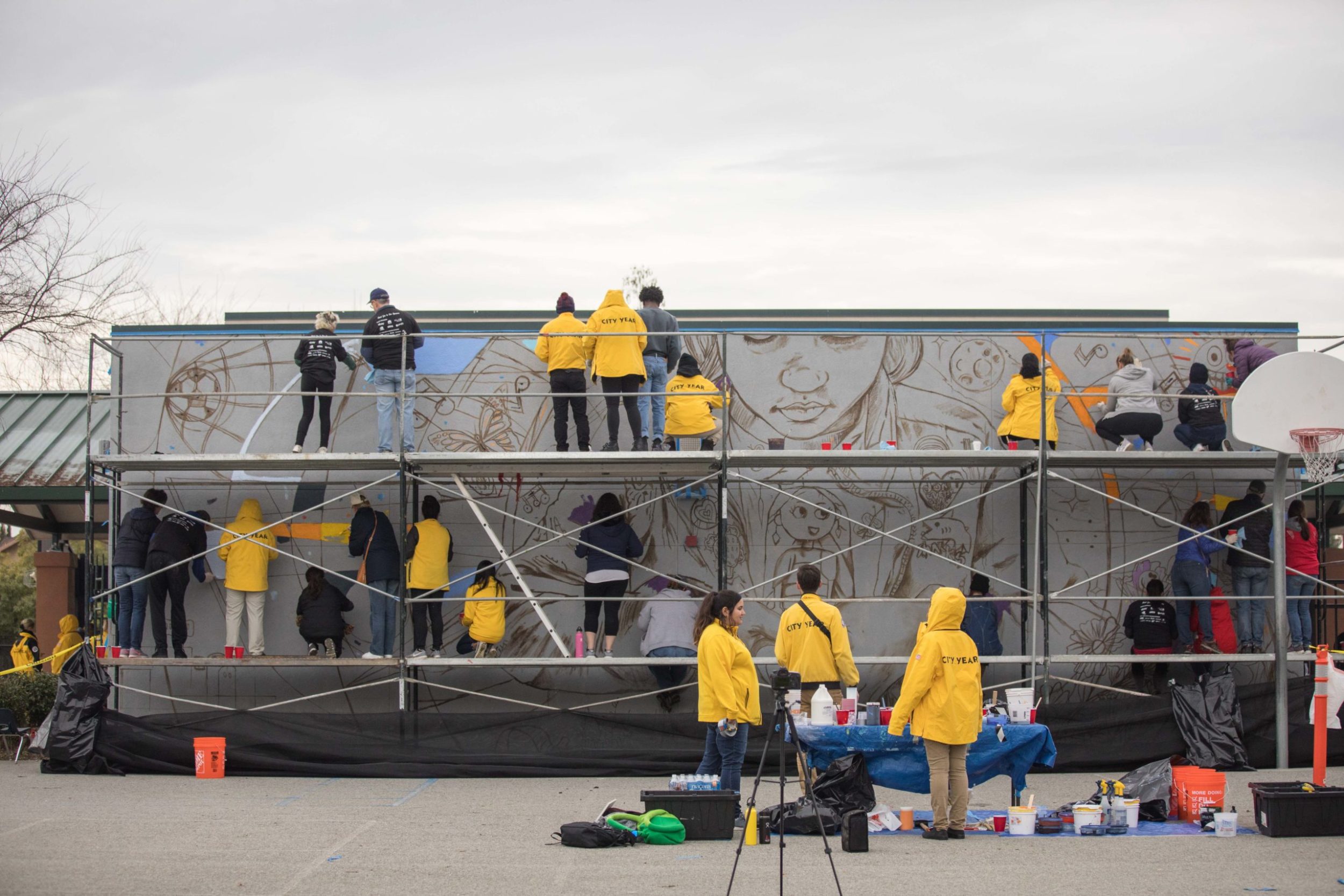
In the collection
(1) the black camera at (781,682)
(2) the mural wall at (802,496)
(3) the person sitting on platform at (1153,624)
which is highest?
(2) the mural wall at (802,496)

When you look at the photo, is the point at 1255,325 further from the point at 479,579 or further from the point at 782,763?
the point at 782,763

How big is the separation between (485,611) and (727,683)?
4376mm

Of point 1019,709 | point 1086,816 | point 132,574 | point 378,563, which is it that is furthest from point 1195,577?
point 132,574

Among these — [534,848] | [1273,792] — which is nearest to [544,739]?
[534,848]

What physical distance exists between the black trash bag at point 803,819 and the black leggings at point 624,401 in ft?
15.2

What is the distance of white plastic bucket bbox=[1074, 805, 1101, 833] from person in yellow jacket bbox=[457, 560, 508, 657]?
18.6 feet

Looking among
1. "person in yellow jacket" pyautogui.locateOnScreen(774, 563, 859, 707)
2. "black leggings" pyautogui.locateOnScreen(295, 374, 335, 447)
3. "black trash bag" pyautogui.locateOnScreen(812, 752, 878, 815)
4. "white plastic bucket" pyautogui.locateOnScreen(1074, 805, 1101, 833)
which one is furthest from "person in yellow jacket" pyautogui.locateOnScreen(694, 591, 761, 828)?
"black leggings" pyautogui.locateOnScreen(295, 374, 335, 447)

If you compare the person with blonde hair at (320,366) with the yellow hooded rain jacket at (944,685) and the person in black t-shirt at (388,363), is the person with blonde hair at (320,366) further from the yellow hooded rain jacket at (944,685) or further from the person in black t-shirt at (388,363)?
the yellow hooded rain jacket at (944,685)

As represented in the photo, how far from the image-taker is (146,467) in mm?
12352

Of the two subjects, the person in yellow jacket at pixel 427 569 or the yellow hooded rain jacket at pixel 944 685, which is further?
the person in yellow jacket at pixel 427 569

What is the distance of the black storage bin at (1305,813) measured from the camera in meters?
7.77

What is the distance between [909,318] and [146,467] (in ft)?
29.0

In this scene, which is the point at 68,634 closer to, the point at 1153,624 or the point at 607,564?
the point at 607,564

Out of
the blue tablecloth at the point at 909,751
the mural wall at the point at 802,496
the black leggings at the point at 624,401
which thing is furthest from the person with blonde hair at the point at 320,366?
the blue tablecloth at the point at 909,751
